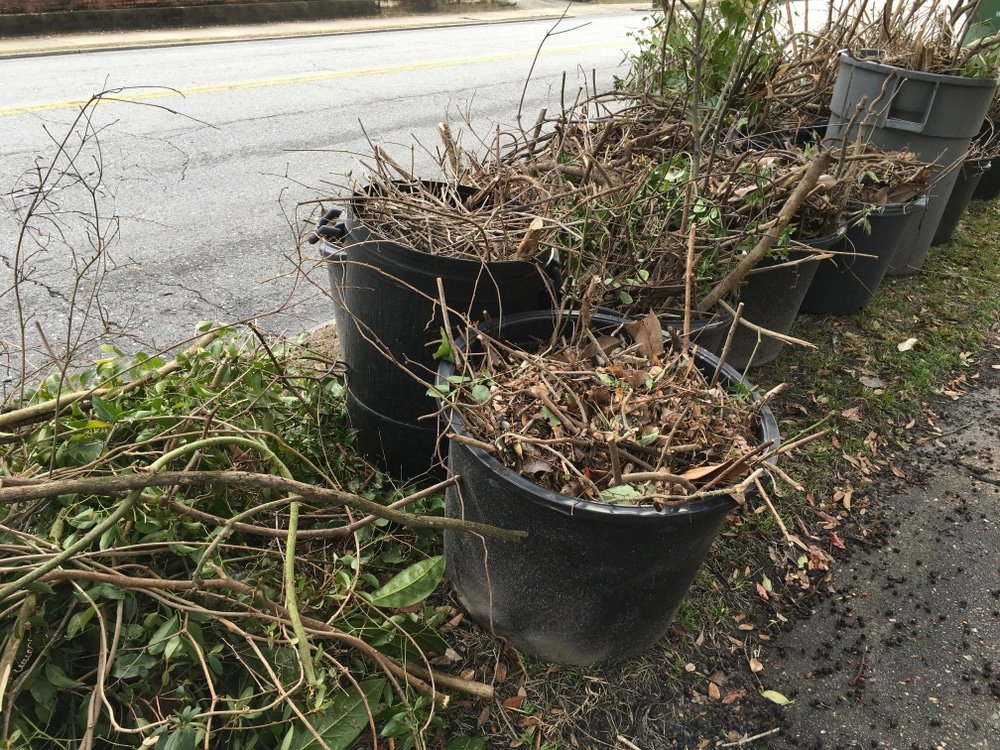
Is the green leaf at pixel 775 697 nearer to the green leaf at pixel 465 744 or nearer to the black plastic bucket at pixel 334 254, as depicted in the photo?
the green leaf at pixel 465 744

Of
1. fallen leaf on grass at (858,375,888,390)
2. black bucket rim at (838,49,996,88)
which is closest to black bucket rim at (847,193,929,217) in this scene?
black bucket rim at (838,49,996,88)

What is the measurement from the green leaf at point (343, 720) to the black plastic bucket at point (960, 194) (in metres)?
4.63

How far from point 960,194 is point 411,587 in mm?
4622

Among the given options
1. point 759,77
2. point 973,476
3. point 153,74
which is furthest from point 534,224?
point 153,74

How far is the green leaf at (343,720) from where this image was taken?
169 centimetres

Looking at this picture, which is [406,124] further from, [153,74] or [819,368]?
[819,368]

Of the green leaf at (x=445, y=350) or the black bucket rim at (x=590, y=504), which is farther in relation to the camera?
the green leaf at (x=445, y=350)

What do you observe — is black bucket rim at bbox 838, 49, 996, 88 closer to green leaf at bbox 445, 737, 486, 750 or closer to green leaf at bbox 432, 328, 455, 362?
green leaf at bbox 432, 328, 455, 362

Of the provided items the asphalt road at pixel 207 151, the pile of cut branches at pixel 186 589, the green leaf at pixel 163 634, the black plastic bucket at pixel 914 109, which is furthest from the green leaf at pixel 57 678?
the black plastic bucket at pixel 914 109

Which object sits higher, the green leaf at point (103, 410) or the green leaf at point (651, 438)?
the green leaf at point (651, 438)

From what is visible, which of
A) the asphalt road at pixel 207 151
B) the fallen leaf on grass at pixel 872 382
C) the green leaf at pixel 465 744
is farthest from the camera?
the asphalt road at pixel 207 151

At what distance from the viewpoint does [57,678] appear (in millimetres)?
1642

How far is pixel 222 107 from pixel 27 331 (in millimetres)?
4368

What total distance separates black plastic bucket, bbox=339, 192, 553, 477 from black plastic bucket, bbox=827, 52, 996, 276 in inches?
101
